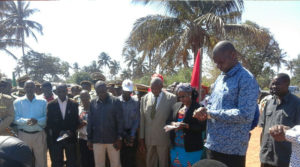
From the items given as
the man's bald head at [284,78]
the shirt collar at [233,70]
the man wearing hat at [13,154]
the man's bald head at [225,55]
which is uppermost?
the man's bald head at [225,55]

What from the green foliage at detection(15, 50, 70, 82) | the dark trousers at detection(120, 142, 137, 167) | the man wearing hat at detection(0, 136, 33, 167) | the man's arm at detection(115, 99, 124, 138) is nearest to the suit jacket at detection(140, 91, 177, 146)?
the man's arm at detection(115, 99, 124, 138)

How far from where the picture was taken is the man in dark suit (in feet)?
13.3

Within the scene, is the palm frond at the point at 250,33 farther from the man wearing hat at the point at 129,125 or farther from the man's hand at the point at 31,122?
the man's hand at the point at 31,122

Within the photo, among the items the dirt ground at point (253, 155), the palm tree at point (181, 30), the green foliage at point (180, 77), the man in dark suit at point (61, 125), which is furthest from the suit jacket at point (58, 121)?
the green foliage at point (180, 77)

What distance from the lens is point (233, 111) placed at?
2.06m

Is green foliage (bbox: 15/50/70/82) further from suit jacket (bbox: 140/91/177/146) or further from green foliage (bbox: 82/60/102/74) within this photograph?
suit jacket (bbox: 140/91/177/146)

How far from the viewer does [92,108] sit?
3.96 m

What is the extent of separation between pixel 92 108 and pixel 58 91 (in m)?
0.72

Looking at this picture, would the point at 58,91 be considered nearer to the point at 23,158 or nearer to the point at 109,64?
the point at 23,158

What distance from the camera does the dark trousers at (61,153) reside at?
4.09 meters

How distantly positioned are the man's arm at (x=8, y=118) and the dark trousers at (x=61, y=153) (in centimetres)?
83

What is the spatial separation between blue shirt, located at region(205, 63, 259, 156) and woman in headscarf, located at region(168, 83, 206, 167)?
34.9 inches

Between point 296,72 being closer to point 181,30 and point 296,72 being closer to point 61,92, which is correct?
point 181,30

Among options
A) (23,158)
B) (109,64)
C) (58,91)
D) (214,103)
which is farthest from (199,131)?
(109,64)
